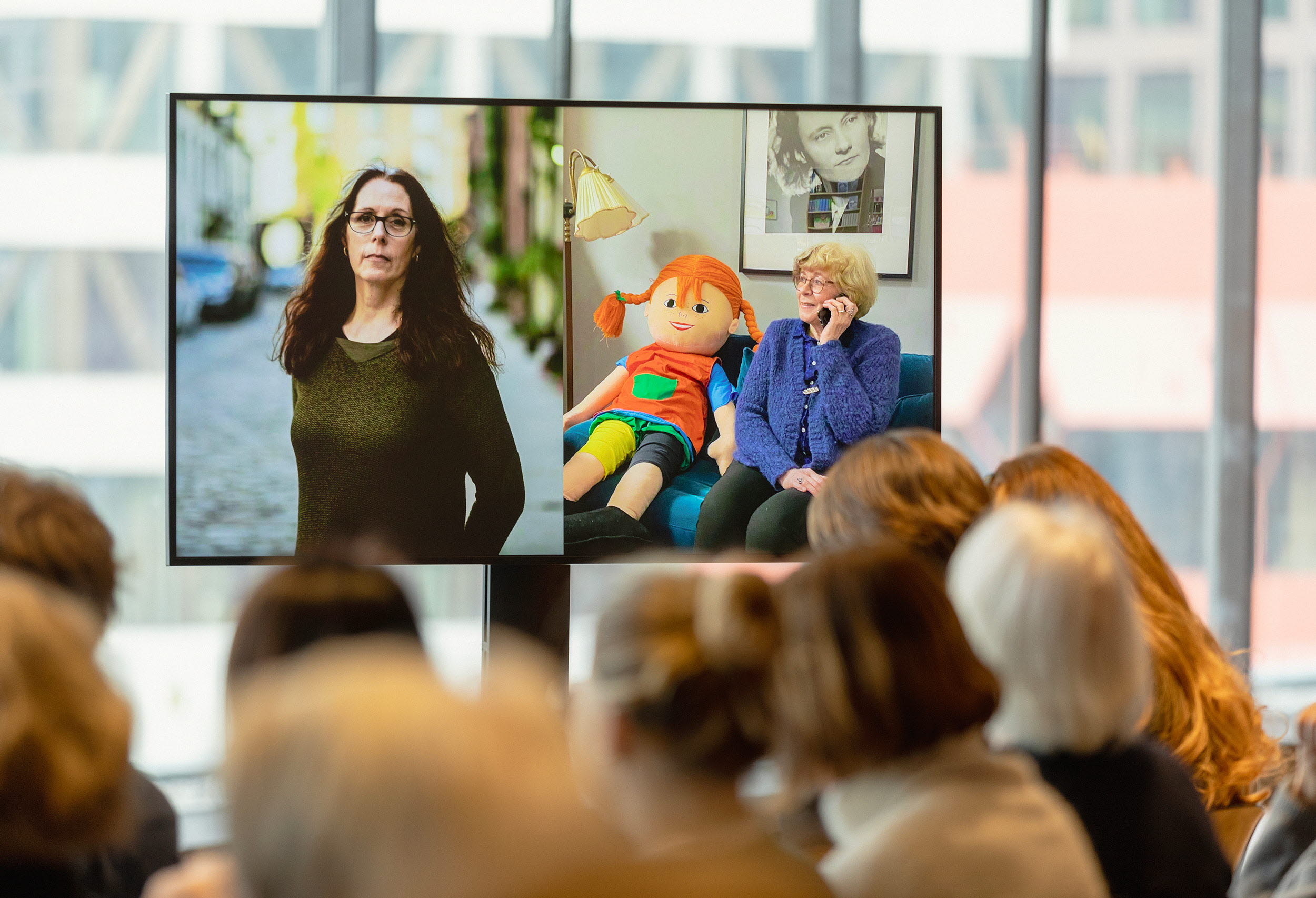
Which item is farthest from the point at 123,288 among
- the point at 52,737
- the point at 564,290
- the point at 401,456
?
the point at 52,737

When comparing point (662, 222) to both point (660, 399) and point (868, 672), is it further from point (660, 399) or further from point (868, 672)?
point (868, 672)

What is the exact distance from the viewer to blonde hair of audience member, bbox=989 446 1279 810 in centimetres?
218

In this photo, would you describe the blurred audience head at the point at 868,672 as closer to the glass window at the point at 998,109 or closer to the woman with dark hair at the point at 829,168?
the woman with dark hair at the point at 829,168

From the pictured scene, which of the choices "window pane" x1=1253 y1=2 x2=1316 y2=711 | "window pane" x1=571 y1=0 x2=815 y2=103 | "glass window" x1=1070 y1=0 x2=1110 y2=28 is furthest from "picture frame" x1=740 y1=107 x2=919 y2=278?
"window pane" x1=1253 y1=2 x2=1316 y2=711

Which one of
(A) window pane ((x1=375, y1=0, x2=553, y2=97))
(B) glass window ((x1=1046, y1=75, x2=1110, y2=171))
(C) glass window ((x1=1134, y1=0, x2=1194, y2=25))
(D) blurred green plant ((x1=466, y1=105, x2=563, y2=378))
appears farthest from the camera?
(C) glass window ((x1=1134, y1=0, x2=1194, y2=25))

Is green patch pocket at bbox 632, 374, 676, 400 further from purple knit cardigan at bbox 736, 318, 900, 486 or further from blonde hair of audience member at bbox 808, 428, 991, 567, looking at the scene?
blonde hair of audience member at bbox 808, 428, 991, 567

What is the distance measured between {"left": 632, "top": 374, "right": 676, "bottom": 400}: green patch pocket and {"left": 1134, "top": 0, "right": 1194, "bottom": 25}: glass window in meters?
2.51

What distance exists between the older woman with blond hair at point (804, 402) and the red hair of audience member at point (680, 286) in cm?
22

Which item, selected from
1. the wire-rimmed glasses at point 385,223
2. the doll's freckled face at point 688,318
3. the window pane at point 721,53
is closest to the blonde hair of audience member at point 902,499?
the doll's freckled face at point 688,318

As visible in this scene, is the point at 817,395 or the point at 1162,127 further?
the point at 1162,127

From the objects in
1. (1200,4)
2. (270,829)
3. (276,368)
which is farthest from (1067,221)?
(270,829)

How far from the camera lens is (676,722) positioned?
3.98 feet

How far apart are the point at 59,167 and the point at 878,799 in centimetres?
341

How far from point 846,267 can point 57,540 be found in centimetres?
239
